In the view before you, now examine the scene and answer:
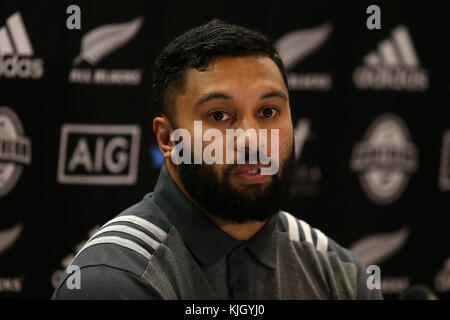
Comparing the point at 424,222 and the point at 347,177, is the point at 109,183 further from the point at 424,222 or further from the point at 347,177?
the point at 424,222

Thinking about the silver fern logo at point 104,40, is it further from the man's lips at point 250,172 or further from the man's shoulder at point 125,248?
the man's lips at point 250,172

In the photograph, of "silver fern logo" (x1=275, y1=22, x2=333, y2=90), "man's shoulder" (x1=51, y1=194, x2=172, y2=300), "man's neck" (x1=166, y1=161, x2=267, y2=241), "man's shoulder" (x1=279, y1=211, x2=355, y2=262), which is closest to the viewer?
"man's shoulder" (x1=51, y1=194, x2=172, y2=300)

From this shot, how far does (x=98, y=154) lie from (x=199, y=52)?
157 centimetres

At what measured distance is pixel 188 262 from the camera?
1246 mm

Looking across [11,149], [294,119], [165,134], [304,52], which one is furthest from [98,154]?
[165,134]

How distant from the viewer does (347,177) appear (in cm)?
292

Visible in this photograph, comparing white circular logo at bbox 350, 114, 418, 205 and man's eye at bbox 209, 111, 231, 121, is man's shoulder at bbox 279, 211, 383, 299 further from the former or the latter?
white circular logo at bbox 350, 114, 418, 205

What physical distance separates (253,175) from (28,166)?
177cm

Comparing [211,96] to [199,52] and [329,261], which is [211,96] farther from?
[329,261]

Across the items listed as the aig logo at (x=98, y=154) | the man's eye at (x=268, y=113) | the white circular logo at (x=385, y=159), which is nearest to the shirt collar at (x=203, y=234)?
the man's eye at (x=268, y=113)

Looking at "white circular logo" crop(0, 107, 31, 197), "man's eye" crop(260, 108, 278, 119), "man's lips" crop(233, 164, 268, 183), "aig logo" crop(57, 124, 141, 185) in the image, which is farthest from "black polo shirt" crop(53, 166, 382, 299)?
"white circular logo" crop(0, 107, 31, 197)

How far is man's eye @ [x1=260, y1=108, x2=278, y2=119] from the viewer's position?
126 centimetres
